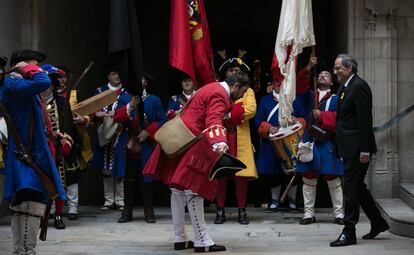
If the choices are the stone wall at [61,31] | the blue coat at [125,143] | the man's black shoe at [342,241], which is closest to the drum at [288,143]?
the blue coat at [125,143]

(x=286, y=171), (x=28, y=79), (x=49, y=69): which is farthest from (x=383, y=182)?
(x=28, y=79)

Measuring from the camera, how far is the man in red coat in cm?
839

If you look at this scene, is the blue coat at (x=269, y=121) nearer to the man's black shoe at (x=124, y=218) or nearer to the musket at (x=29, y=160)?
the man's black shoe at (x=124, y=218)

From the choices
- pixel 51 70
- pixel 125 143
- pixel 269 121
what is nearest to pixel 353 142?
pixel 269 121

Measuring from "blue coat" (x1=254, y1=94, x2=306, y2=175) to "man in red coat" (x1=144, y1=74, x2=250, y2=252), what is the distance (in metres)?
3.12

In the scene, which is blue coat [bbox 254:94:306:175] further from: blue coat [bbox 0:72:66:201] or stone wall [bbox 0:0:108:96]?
blue coat [bbox 0:72:66:201]

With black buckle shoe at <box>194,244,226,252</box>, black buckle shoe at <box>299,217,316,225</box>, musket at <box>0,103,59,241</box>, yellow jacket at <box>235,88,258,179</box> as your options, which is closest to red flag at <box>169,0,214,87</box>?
yellow jacket at <box>235,88,258,179</box>

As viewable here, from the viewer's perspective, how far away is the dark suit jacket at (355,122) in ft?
28.7

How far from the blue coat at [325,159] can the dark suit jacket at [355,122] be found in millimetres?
1622

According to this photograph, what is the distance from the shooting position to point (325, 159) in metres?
10.7

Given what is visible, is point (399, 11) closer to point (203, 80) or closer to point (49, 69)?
point (203, 80)

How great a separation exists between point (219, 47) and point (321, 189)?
4.37 metres

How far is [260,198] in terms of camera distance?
50.8ft

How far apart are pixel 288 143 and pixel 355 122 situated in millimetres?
2695
